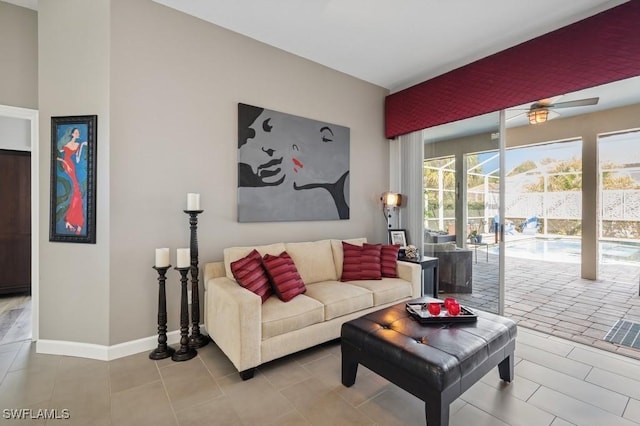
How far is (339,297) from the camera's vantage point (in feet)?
9.34

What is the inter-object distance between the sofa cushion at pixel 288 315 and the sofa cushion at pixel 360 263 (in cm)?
85

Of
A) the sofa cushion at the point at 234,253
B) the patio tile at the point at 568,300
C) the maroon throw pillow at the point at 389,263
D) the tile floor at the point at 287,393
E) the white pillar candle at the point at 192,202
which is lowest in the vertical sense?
the tile floor at the point at 287,393

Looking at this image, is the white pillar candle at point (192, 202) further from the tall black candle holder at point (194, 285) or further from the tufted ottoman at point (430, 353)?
the tufted ottoman at point (430, 353)

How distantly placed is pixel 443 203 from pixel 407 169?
73 centimetres

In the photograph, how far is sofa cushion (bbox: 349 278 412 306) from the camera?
10.2 ft

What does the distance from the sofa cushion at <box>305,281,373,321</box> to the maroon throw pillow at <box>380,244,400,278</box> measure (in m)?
0.54

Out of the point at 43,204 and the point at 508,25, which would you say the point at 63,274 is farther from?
the point at 508,25

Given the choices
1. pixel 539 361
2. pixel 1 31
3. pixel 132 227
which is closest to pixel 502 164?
pixel 539 361

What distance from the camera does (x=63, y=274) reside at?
2.62 meters

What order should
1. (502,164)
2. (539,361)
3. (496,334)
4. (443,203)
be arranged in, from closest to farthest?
1. (496,334)
2. (539,361)
3. (502,164)
4. (443,203)

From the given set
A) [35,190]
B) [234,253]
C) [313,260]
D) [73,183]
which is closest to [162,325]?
[234,253]

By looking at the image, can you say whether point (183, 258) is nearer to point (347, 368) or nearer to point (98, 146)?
point (98, 146)

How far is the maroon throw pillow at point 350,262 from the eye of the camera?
345 cm

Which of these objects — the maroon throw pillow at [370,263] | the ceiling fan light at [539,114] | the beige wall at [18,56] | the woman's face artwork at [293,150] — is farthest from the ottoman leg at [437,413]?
the ceiling fan light at [539,114]
